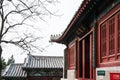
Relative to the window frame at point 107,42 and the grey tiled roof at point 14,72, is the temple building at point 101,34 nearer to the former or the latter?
the window frame at point 107,42

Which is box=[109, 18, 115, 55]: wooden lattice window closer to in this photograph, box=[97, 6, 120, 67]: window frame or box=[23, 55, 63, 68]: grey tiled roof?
box=[97, 6, 120, 67]: window frame

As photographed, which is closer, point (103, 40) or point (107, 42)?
point (107, 42)

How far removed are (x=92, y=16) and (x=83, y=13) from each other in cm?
54

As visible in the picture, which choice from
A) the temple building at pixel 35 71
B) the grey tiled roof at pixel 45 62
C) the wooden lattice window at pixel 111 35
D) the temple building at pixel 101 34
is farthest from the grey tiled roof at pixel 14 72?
the wooden lattice window at pixel 111 35

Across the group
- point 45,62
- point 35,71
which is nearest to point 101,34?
point 35,71

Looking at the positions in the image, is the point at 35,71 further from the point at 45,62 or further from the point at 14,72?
the point at 45,62

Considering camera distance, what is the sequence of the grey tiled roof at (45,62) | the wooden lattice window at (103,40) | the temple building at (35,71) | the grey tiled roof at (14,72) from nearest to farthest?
the wooden lattice window at (103,40)
the temple building at (35,71)
the grey tiled roof at (14,72)
the grey tiled roof at (45,62)

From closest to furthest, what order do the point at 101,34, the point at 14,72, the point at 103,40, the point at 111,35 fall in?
the point at 111,35
the point at 103,40
the point at 101,34
the point at 14,72

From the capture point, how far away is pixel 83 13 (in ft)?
33.9

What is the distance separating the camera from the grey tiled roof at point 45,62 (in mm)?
30458

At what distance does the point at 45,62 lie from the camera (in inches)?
1276

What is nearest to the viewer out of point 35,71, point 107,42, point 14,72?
point 107,42

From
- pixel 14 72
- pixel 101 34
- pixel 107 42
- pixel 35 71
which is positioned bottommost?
pixel 14 72

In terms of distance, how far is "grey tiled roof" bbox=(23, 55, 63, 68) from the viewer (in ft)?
99.9
